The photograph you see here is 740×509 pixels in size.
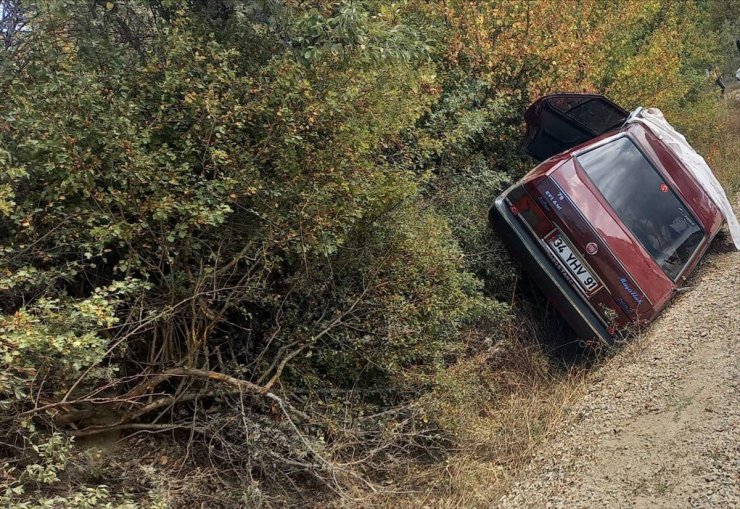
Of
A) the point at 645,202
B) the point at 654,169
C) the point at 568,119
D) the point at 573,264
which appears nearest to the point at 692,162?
the point at 654,169

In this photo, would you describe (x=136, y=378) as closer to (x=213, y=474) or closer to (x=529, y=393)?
(x=213, y=474)

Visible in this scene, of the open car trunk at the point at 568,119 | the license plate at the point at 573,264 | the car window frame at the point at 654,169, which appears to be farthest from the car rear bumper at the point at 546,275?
the open car trunk at the point at 568,119

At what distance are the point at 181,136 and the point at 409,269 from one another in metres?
1.98

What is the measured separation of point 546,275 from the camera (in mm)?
5273

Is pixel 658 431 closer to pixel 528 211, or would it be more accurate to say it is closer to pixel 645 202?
pixel 528 211

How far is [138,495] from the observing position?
131 inches

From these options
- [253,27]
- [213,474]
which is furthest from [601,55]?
[213,474]

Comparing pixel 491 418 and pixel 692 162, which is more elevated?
pixel 491 418

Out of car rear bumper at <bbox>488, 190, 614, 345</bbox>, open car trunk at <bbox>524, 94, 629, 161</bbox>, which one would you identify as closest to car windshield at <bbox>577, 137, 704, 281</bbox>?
car rear bumper at <bbox>488, 190, 614, 345</bbox>

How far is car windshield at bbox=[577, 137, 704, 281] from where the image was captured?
17.6 ft

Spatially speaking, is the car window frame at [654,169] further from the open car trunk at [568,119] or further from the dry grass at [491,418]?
the dry grass at [491,418]

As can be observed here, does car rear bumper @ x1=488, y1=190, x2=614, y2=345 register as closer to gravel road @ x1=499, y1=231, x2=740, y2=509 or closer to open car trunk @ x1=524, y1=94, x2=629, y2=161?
gravel road @ x1=499, y1=231, x2=740, y2=509

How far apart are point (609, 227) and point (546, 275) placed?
2.31 feet

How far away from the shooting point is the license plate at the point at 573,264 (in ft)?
16.8
